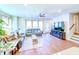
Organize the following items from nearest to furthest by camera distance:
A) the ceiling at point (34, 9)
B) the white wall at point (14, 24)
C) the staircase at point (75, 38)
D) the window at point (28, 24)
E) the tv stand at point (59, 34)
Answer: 1. the ceiling at point (34, 9)
2. the white wall at point (14, 24)
3. the window at point (28, 24)
4. the tv stand at point (59, 34)
5. the staircase at point (75, 38)

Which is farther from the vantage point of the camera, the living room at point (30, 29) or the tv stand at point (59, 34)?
the tv stand at point (59, 34)

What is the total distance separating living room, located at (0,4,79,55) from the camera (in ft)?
8.48

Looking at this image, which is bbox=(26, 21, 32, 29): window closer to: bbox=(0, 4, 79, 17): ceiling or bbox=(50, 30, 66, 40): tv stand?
bbox=(0, 4, 79, 17): ceiling

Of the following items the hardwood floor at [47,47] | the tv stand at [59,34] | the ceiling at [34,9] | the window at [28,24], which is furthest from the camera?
the tv stand at [59,34]

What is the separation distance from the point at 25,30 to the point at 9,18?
518 millimetres

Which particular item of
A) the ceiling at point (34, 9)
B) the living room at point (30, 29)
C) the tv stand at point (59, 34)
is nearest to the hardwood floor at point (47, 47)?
the living room at point (30, 29)

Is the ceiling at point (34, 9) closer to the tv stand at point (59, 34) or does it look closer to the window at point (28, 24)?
the window at point (28, 24)

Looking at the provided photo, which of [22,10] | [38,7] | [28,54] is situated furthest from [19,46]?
[38,7]

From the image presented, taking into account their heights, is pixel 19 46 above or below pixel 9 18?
below

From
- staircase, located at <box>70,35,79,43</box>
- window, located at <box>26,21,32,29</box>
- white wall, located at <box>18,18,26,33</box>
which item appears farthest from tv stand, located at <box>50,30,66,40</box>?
white wall, located at <box>18,18,26,33</box>

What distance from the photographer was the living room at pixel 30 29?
259 centimetres

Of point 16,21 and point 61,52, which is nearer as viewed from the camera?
point 61,52

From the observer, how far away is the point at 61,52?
267 centimetres

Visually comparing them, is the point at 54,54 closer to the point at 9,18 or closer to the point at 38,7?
the point at 38,7
